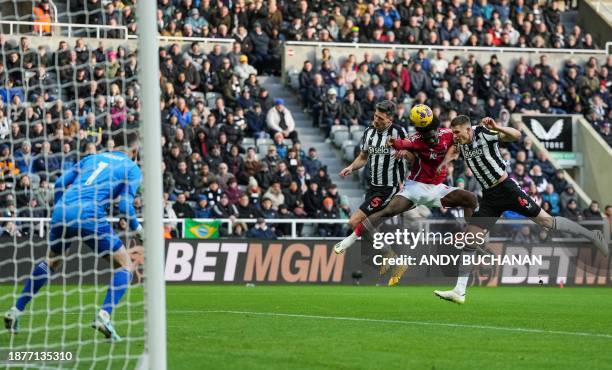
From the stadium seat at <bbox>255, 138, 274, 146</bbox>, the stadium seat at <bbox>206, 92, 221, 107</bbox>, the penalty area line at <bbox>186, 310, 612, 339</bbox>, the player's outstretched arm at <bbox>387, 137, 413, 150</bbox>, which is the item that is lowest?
the stadium seat at <bbox>255, 138, 274, 146</bbox>

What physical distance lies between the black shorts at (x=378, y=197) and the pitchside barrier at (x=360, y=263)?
5279 mm

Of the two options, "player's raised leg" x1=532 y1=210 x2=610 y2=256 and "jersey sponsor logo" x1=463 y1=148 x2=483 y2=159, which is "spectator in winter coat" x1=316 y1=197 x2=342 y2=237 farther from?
"jersey sponsor logo" x1=463 y1=148 x2=483 y2=159

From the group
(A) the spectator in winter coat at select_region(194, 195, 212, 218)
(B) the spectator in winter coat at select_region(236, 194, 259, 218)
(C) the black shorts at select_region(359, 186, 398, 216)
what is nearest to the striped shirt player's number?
Result: (C) the black shorts at select_region(359, 186, 398, 216)

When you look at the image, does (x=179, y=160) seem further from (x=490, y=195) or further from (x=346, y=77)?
(x=490, y=195)

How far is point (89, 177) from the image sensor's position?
11.3 meters

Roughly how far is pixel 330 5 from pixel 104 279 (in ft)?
51.4

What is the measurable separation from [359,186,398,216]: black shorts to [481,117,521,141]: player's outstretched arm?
2605 mm

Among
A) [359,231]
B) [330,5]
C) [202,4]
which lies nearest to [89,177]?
[359,231]

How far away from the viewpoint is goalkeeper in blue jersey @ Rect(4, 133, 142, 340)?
11125 mm

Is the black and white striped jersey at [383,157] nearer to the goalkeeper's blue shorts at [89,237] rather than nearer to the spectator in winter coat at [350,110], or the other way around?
the goalkeeper's blue shorts at [89,237]

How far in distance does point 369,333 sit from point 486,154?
5.18 metres

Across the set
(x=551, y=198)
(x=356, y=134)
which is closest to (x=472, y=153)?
(x=356, y=134)

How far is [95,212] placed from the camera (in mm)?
11367

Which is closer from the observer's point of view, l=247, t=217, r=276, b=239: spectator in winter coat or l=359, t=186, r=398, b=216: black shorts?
l=359, t=186, r=398, b=216: black shorts
